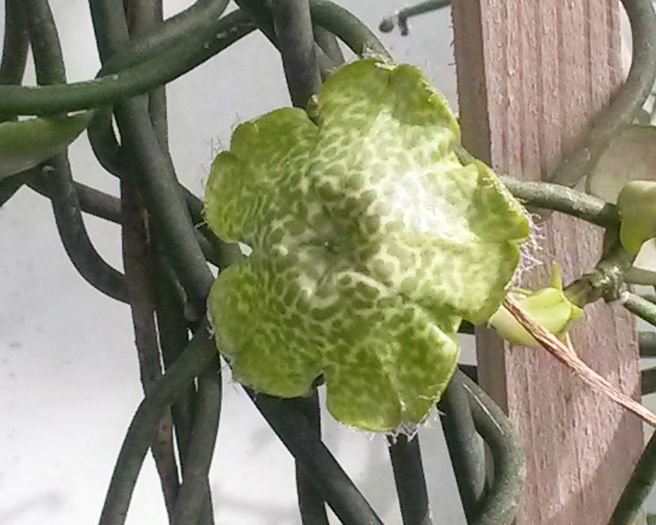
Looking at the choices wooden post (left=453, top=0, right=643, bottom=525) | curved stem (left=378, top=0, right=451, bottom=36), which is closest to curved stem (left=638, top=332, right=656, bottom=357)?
wooden post (left=453, top=0, right=643, bottom=525)

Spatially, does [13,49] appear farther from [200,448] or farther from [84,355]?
[84,355]

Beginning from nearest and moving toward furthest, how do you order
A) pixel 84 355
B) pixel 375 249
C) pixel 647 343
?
1. pixel 375 249
2. pixel 647 343
3. pixel 84 355

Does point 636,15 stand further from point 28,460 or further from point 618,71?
point 28,460

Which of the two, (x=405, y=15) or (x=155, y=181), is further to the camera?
(x=405, y=15)

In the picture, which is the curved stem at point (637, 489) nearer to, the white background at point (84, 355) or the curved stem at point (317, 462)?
the curved stem at point (317, 462)

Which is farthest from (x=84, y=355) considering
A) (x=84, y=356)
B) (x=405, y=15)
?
(x=405, y=15)

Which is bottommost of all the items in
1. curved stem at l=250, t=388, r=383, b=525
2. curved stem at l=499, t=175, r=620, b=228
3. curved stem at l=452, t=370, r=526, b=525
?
curved stem at l=452, t=370, r=526, b=525

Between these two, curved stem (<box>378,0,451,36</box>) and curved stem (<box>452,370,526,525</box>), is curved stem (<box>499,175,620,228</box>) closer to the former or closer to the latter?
curved stem (<box>452,370,526,525</box>)
